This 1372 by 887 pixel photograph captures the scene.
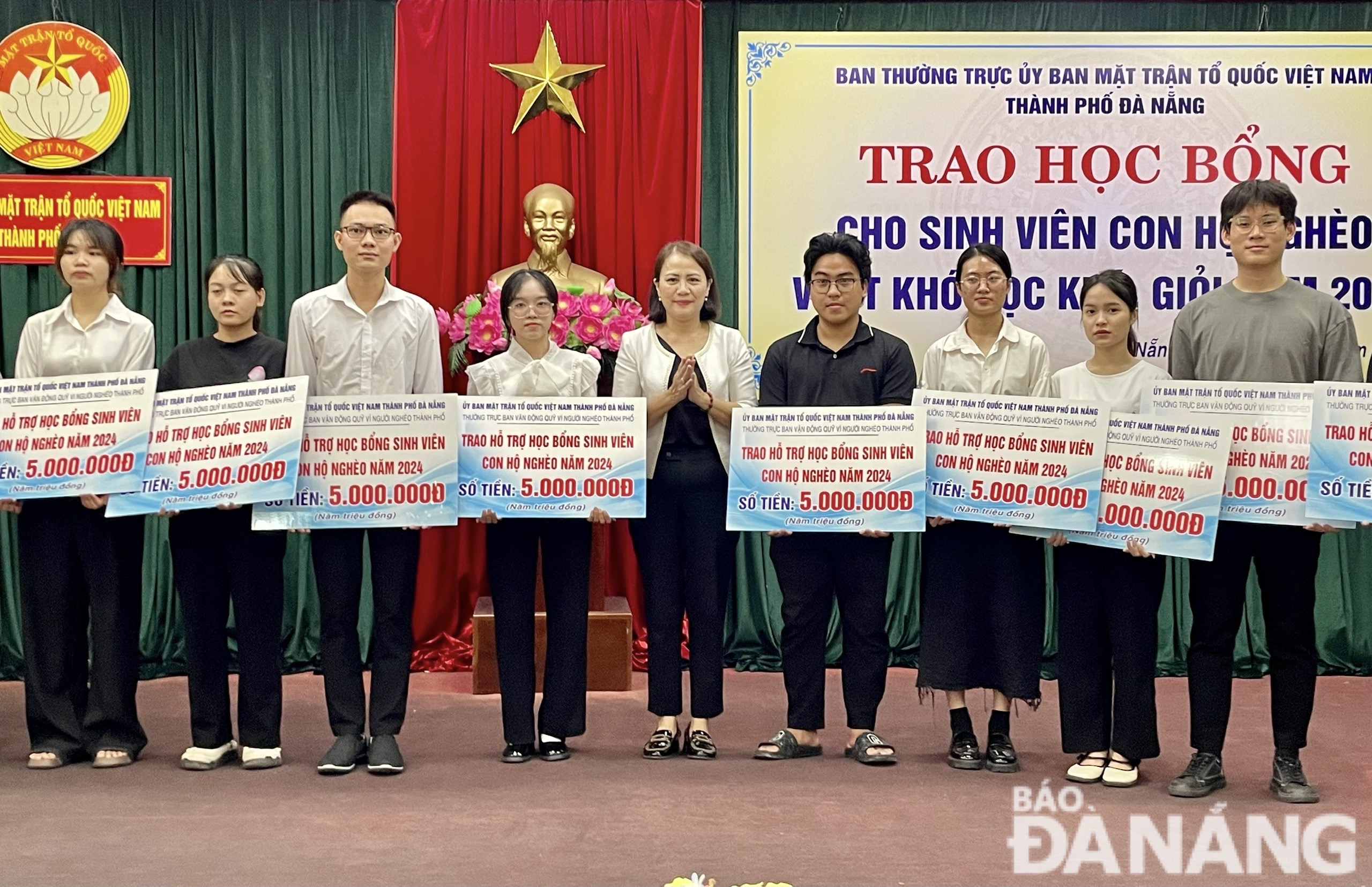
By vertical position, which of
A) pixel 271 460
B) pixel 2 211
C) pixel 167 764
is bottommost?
pixel 167 764

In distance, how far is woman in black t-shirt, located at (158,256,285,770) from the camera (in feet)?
12.5

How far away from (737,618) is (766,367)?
192 cm

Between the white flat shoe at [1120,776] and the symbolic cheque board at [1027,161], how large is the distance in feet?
6.99

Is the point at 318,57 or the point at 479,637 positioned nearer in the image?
the point at 479,637

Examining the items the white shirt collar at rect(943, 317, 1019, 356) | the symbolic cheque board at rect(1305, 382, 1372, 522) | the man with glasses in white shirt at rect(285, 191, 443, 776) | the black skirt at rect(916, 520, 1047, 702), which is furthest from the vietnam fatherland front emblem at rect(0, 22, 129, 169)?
the symbolic cheque board at rect(1305, 382, 1372, 522)

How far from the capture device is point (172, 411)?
3756 millimetres

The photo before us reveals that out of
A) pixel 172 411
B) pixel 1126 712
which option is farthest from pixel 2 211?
pixel 1126 712

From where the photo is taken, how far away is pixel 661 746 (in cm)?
400

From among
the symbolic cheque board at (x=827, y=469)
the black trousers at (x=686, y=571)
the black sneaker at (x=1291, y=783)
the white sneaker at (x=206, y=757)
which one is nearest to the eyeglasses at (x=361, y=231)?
the black trousers at (x=686, y=571)

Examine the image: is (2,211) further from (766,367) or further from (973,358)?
(973,358)

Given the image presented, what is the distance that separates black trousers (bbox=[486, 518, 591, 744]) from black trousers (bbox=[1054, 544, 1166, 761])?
134 centimetres

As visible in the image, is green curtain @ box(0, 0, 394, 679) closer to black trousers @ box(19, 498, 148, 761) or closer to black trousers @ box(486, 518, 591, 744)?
black trousers @ box(19, 498, 148, 761)

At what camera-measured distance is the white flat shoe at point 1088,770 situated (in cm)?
371

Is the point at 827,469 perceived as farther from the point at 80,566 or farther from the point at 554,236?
the point at 80,566
